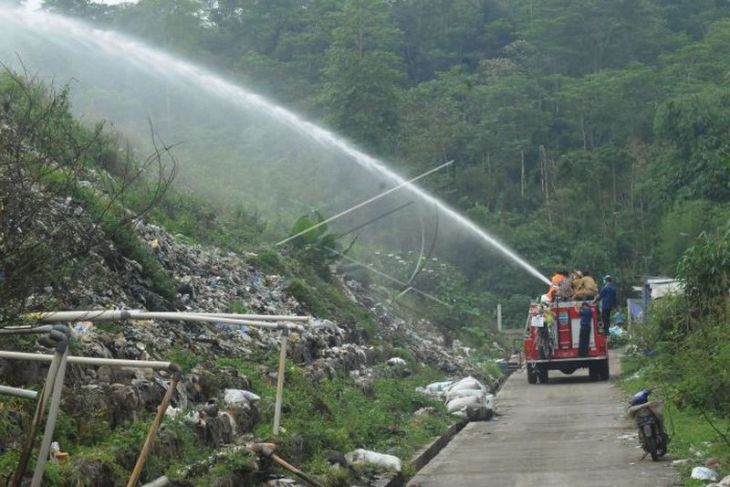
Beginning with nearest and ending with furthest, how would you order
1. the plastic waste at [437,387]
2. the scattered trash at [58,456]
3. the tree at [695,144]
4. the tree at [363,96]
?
the scattered trash at [58,456], the plastic waste at [437,387], the tree at [695,144], the tree at [363,96]

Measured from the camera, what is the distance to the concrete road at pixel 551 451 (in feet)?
40.8

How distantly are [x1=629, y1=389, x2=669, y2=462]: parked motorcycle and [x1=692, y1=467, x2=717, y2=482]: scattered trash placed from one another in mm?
1313

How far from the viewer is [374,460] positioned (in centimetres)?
1297

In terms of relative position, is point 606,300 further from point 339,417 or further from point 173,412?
point 173,412

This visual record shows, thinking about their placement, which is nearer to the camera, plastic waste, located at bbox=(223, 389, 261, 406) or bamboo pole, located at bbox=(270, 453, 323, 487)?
bamboo pole, located at bbox=(270, 453, 323, 487)

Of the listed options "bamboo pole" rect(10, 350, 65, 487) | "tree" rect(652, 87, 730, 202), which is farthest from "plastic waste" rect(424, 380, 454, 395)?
"tree" rect(652, 87, 730, 202)

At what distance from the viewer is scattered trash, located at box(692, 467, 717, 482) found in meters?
11.5

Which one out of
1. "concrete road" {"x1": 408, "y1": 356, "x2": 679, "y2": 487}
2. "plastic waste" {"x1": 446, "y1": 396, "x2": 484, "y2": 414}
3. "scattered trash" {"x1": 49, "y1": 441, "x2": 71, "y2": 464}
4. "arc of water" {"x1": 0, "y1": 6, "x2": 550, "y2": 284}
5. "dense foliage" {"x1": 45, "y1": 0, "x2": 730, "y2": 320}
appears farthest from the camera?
"dense foliage" {"x1": 45, "y1": 0, "x2": 730, "y2": 320}

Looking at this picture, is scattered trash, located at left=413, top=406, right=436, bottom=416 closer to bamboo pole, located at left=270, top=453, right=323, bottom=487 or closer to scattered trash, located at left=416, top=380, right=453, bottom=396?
scattered trash, located at left=416, top=380, right=453, bottom=396

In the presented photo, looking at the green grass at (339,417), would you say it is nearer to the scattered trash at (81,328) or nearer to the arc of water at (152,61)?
the scattered trash at (81,328)

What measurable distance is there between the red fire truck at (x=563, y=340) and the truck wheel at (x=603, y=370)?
0.13ft

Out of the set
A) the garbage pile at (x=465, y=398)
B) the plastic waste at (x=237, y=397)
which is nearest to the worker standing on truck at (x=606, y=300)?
the garbage pile at (x=465, y=398)

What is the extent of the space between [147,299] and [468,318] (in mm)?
21990

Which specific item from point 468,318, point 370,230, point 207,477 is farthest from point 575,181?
point 207,477
